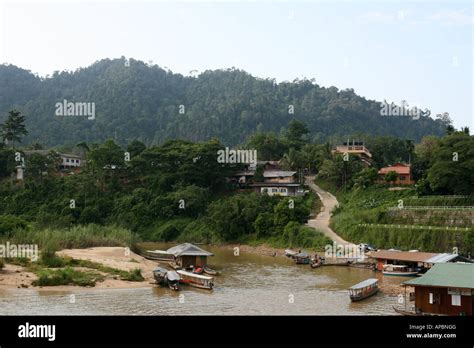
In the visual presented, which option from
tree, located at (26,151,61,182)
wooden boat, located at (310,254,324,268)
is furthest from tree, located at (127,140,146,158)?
wooden boat, located at (310,254,324,268)

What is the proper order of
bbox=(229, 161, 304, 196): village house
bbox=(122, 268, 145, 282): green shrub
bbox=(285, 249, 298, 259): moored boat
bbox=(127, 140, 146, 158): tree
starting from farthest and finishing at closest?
bbox=(127, 140, 146, 158): tree → bbox=(229, 161, 304, 196): village house → bbox=(285, 249, 298, 259): moored boat → bbox=(122, 268, 145, 282): green shrub

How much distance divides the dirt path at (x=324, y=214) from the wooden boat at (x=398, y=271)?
973 cm

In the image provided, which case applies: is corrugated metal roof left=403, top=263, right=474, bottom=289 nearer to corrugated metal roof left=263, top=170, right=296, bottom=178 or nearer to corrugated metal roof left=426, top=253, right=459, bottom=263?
corrugated metal roof left=426, top=253, right=459, bottom=263

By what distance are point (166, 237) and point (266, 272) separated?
2246cm

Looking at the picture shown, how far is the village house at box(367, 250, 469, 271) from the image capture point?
→ 115 ft

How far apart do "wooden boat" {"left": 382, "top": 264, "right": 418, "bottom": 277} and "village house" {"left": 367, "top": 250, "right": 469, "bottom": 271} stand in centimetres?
55

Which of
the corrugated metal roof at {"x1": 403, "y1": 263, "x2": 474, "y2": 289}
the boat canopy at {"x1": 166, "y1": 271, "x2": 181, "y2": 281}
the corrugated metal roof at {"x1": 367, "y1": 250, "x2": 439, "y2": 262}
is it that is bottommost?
the boat canopy at {"x1": 166, "y1": 271, "x2": 181, "y2": 281}

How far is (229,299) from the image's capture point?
94.1 ft

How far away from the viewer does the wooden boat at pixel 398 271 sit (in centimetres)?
3609

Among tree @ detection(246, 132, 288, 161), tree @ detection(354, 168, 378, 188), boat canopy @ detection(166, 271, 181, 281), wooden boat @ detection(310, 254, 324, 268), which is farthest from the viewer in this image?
tree @ detection(246, 132, 288, 161)

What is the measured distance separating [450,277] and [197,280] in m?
14.6

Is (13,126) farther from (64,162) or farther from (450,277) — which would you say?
(450,277)
